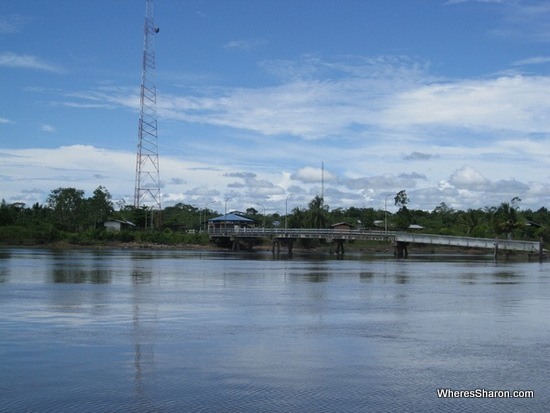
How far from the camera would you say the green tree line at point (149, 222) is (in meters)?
129

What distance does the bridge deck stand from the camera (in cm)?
9381

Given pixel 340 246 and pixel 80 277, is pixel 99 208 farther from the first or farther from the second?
pixel 80 277

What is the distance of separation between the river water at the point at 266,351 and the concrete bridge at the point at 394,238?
63.3 m

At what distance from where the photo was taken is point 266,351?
18328mm

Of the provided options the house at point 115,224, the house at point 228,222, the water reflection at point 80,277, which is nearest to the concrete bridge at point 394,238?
the house at point 228,222

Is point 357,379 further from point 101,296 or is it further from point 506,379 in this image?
point 101,296

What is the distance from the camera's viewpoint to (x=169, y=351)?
18078 mm

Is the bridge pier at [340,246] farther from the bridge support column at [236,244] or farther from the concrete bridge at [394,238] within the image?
the bridge support column at [236,244]

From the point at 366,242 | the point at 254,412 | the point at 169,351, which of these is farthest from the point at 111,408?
the point at 366,242

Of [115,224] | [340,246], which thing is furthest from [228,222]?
[340,246]

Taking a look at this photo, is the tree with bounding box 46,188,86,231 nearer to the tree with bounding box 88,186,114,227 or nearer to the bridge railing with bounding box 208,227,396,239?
the tree with bounding box 88,186,114,227

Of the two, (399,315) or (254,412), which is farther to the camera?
(399,315)

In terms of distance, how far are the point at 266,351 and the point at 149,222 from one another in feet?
478

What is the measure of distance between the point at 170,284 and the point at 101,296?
8706 mm
